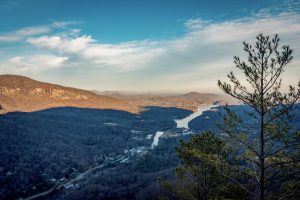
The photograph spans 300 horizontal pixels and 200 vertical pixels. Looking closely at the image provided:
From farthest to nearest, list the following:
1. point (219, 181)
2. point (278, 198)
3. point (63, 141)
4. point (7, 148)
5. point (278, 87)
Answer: point (63, 141), point (7, 148), point (219, 181), point (278, 198), point (278, 87)

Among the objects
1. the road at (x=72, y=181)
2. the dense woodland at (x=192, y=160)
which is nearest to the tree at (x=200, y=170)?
the dense woodland at (x=192, y=160)

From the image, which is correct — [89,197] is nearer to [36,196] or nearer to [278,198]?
[36,196]

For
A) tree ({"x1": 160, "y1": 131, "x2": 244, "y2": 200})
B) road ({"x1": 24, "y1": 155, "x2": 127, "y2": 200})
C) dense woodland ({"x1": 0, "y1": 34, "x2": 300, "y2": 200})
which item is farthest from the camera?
road ({"x1": 24, "y1": 155, "x2": 127, "y2": 200})

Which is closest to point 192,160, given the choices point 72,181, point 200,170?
point 200,170

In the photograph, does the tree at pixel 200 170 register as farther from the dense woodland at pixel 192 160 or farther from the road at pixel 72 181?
the road at pixel 72 181

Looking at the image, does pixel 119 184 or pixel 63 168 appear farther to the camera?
pixel 63 168

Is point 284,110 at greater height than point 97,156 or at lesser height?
greater

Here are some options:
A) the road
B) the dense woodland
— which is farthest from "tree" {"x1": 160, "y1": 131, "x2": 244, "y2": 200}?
the road

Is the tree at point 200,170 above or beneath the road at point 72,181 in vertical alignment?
above

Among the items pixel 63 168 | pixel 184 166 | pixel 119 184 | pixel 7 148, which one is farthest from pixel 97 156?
pixel 184 166

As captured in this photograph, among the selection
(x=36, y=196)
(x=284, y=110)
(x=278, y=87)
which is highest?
(x=278, y=87)

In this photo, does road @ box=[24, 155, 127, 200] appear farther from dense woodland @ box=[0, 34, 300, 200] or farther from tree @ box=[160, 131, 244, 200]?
tree @ box=[160, 131, 244, 200]
